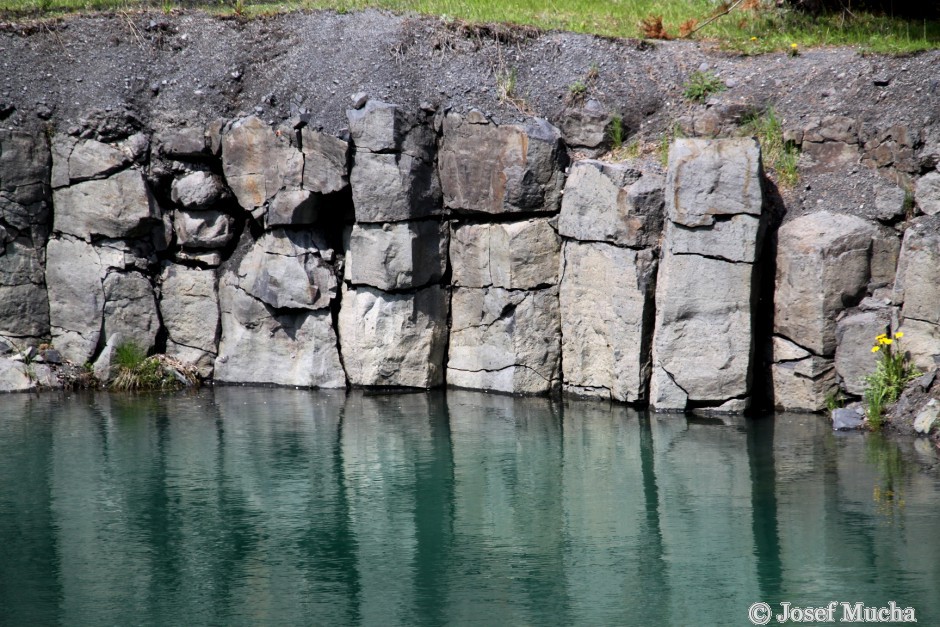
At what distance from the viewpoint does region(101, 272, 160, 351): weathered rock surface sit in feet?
46.1

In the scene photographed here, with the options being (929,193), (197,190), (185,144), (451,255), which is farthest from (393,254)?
(929,193)

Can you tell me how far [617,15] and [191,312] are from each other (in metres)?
8.11

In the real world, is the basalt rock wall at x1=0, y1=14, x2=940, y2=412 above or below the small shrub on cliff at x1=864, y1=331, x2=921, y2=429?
above

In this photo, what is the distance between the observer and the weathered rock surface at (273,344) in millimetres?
14008

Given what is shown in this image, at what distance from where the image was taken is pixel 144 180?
14.1 m

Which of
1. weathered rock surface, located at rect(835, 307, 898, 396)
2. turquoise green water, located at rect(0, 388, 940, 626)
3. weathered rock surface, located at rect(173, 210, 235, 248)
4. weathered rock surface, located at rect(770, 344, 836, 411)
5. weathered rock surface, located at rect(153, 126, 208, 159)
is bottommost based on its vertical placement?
turquoise green water, located at rect(0, 388, 940, 626)

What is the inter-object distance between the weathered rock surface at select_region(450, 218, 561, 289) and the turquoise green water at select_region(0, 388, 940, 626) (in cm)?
178

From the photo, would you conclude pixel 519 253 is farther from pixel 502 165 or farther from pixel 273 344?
pixel 273 344

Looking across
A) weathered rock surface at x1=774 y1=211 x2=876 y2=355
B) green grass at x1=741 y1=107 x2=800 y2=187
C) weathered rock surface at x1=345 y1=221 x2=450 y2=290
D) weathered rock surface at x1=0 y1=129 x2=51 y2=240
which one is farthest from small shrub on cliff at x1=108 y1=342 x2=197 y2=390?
green grass at x1=741 y1=107 x2=800 y2=187

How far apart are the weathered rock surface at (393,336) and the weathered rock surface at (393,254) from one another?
213mm

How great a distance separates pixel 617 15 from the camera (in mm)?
16156

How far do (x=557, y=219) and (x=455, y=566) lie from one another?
249 inches

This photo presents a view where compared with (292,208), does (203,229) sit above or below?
below

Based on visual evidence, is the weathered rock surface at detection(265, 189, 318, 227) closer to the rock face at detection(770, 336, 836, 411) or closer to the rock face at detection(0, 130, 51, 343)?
the rock face at detection(0, 130, 51, 343)
